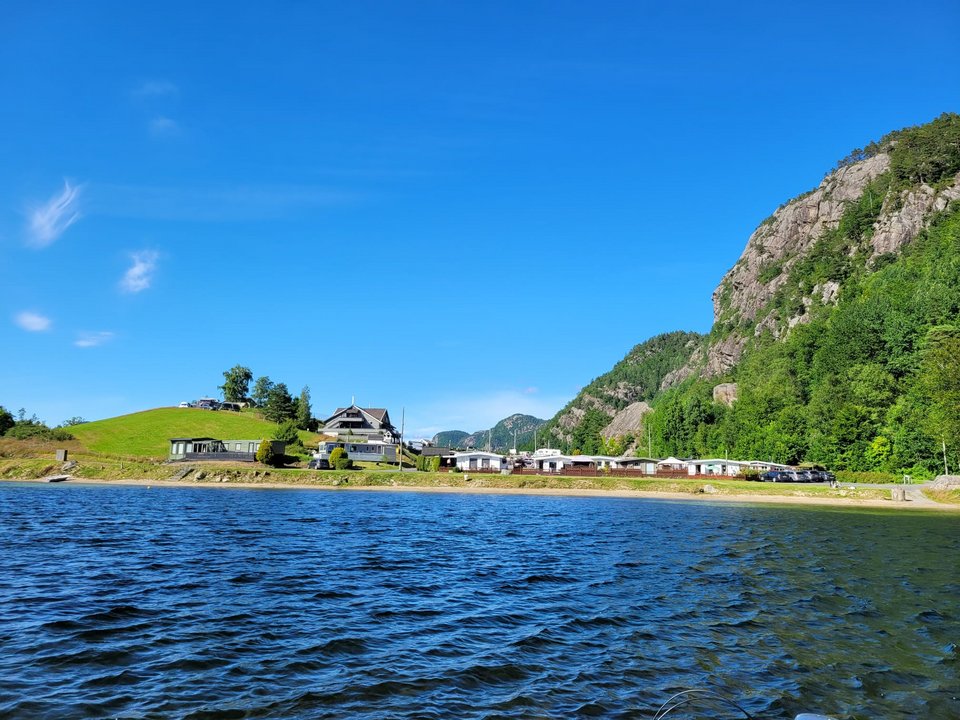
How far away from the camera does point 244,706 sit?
10.6 m

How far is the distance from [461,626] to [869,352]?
131371 mm

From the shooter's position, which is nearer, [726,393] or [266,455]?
[266,455]

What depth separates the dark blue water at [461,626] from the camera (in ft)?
37.4

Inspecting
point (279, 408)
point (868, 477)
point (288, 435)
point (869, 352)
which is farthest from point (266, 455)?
point (869, 352)

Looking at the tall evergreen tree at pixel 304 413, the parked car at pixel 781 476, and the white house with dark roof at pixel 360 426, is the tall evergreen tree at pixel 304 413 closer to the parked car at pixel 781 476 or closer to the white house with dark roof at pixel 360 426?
the white house with dark roof at pixel 360 426

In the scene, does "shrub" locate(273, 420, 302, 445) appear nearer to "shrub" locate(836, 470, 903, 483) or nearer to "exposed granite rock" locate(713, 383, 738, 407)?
"shrub" locate(836, 470, 903, 483)

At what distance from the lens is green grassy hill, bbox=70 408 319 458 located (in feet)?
427

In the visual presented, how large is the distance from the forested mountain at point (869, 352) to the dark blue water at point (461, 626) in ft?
223

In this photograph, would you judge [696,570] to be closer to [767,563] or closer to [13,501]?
[767,563]

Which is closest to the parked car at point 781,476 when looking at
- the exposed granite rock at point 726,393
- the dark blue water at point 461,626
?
the dark blue water at point 461,626

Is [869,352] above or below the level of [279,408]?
above

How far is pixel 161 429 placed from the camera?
14712 cm

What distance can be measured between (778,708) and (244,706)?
32.3ft

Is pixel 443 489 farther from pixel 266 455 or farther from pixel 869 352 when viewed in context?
pixel 869 352
